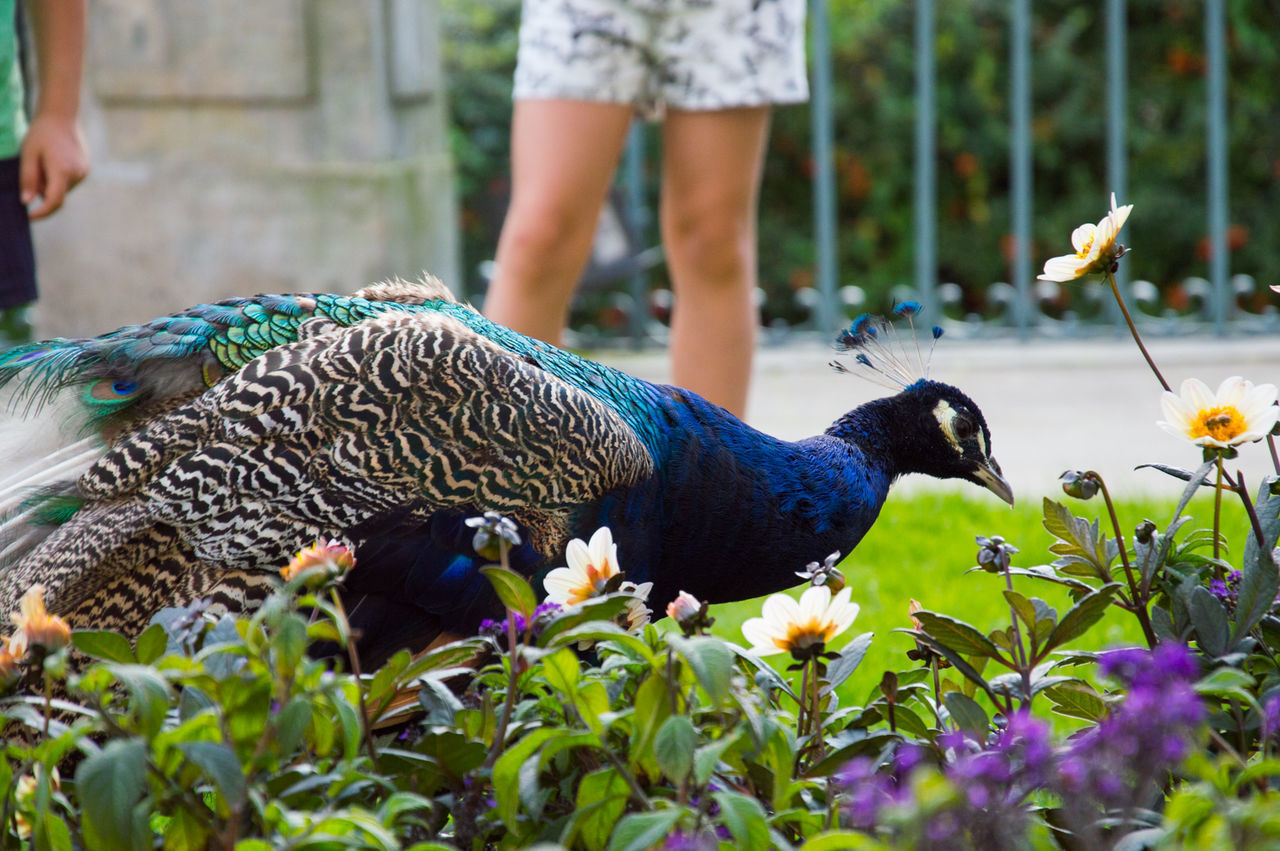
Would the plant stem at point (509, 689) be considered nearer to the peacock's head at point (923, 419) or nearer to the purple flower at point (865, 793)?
the purple flower at point (865, 793)

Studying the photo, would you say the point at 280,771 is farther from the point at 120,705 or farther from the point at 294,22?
the point at 294,22

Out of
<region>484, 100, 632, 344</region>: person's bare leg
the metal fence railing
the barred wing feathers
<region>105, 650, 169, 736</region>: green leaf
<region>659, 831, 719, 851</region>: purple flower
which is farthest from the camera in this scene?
the metal fence railing

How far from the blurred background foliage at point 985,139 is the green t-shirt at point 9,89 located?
4.11m

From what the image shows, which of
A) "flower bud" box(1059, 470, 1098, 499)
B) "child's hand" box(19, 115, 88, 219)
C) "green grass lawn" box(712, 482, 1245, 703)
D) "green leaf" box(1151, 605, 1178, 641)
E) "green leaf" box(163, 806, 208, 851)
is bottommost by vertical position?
"green grass lawn" box(712, 482, 1245, 703)

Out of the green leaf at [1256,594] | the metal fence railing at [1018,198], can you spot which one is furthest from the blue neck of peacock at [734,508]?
the metal fence railing at [1018,198]

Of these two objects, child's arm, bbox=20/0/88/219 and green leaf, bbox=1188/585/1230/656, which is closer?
green leaf, bbox=1188/585/1230/656

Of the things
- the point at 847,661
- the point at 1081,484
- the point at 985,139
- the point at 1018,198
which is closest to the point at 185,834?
the point at 847,661

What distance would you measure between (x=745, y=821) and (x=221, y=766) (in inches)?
15.7

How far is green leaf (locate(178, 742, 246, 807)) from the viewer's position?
1.11 m

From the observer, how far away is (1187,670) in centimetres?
114

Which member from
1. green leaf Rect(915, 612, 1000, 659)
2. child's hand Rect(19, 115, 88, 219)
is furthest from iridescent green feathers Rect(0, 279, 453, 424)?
green leaf Rect(915, 612, 1000, 659)

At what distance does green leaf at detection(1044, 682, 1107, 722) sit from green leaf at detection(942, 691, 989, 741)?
11 centimetres

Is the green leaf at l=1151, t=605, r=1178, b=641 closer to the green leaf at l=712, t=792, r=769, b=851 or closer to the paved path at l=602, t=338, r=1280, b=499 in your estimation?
the green leaf at l=712, t=792, r=769, b=851

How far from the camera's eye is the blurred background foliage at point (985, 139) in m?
7.12
